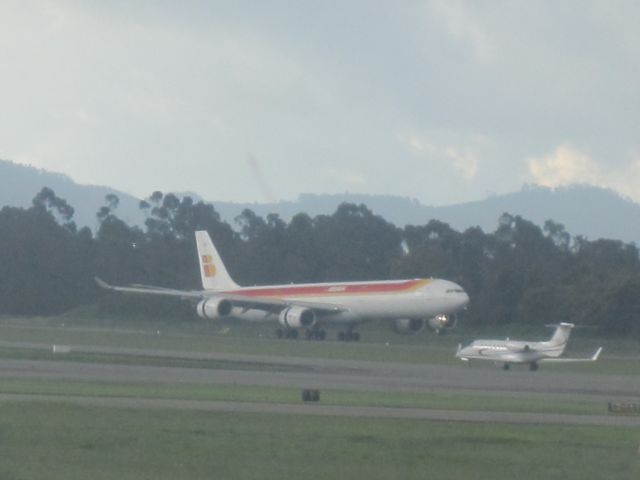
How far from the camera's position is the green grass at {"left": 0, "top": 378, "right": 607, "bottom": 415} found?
97.1ft

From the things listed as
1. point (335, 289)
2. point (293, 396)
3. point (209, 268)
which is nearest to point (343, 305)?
point (335, 289)

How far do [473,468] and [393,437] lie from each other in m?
3.37

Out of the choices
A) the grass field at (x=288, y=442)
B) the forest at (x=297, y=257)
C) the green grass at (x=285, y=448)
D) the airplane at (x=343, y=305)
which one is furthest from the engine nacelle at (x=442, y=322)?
the green grass at (x=285, y=448)

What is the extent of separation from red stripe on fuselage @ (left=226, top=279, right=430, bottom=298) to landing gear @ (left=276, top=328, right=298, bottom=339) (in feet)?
7.21

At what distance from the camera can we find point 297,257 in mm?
114750

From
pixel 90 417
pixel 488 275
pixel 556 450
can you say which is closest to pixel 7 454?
pixel 90 417

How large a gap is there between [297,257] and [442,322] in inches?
1706

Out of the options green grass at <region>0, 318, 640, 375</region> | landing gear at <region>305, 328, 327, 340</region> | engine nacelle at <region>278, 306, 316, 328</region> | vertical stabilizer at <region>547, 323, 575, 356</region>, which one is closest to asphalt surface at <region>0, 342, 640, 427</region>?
vertical stabilizer at <region>547, 323, 575, 356</region>

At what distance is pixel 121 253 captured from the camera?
124375 millimetres

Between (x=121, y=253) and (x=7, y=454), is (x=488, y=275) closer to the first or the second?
(x=121, y=253)

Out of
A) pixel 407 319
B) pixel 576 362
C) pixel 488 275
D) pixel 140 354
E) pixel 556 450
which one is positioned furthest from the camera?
pixel 488 275

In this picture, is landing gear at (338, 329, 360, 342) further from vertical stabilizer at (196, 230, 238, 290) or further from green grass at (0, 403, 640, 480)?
green grass at (0, 403, 640, 480)

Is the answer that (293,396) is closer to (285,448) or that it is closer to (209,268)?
(285,448)

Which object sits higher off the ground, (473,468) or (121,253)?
(121,253)
